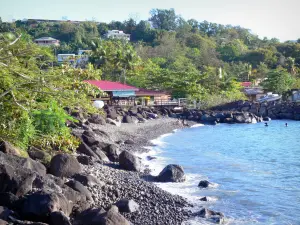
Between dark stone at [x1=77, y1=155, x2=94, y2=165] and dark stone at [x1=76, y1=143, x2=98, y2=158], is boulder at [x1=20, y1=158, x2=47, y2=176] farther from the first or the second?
dark stone at [x1=76, y1=143, x2=98, y2=158]

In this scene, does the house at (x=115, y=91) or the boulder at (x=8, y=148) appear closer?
the boulder at (x=8, y=148)

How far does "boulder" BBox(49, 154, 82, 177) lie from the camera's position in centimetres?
1047

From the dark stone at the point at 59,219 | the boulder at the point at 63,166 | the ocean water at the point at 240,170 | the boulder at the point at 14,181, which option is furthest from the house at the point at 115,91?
the dark stone at the point at 59,219

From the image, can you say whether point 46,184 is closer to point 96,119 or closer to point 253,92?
point 96,119

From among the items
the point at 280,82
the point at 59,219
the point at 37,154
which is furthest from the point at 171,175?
the point at 280,82

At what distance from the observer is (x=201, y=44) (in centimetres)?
7412

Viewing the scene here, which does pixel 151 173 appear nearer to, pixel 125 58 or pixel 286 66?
pixel 125 58

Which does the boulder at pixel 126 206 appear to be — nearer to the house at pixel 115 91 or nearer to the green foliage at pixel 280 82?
the house at pixel 115 91

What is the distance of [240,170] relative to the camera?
17.2m

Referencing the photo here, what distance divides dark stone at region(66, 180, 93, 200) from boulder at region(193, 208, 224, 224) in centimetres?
267

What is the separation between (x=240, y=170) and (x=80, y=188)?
9558 mm

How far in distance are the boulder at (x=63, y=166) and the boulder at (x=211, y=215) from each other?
3266 millimetres

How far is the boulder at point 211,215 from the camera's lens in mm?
9955

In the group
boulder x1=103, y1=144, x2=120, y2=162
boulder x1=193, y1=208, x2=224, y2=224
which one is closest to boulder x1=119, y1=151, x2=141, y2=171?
boulder x1=103, y1=144, x2=120, y2=162
